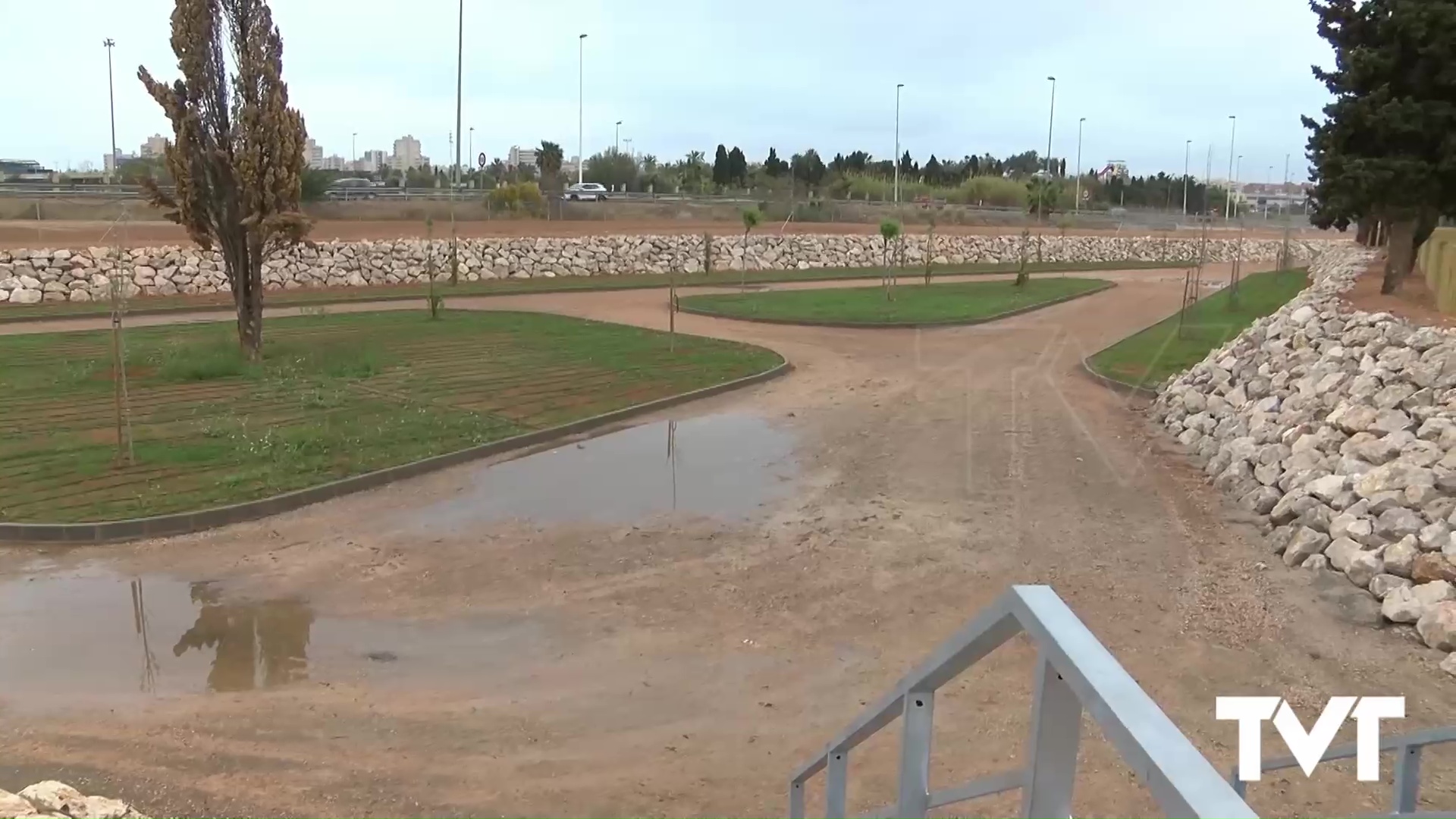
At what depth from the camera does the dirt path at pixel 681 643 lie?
5.71 metres

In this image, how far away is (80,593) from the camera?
8383 millimetres

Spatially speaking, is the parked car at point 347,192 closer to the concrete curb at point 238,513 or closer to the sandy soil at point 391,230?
the sandy soil at point 391,230

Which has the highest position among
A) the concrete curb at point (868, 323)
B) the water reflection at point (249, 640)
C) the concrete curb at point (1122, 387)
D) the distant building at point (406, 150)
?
the distant building at point (406, 150)

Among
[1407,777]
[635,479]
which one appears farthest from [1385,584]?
[635,479]

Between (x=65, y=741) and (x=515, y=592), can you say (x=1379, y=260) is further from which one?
(x=65, y=741)

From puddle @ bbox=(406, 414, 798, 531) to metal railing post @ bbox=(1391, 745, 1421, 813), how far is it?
7511mm

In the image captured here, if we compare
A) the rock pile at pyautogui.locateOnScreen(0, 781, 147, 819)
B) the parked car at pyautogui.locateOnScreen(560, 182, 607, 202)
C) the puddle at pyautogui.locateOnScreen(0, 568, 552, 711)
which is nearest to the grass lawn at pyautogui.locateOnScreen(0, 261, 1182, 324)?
the parked car at pyautogui.locateOnScreen(560, 182, 607, 202)

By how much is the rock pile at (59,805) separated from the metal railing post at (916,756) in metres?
3.31

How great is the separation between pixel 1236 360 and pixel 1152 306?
55.7 ft

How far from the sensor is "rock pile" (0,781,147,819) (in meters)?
4.07

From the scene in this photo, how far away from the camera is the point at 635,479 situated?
39.4 feet

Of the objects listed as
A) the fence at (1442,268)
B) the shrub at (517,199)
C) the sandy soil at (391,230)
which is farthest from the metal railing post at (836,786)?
the shrub at (517,199)

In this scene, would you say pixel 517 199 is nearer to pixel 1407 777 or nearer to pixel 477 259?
pixel 477 259

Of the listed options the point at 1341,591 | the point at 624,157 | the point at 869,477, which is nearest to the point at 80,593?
the point at 869,477
